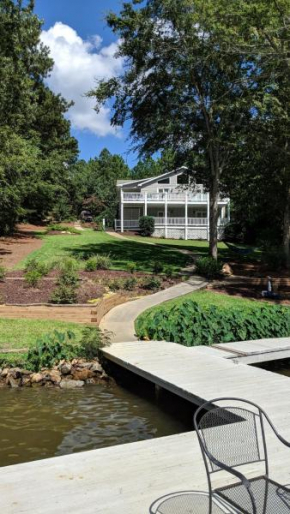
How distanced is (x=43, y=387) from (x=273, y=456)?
4290 millimetres

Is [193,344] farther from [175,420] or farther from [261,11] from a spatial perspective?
[261,11]

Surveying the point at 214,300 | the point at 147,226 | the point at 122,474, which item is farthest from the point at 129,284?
the point at 147,226

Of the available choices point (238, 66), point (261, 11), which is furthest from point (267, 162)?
point (261, 11)

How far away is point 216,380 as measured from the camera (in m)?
6.79

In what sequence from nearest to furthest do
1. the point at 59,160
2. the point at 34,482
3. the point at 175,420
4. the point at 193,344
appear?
the point at 34,482
the point at 175,420
the point at 193,344
the point at 59,160

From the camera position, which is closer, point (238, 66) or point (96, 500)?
point (96, 500)

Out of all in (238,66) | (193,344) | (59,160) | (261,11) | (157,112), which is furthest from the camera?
(59,160)

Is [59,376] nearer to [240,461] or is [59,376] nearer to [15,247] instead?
[240,461]

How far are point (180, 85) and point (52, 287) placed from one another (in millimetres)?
12008

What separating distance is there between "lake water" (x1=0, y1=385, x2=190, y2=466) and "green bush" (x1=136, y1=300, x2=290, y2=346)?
2104 millimetres

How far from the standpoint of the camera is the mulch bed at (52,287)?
42.2ft

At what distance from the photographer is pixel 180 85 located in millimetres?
21062

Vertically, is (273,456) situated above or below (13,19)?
below

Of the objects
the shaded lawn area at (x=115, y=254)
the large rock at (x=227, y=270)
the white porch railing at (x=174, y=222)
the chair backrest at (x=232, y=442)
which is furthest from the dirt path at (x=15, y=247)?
the chair backrest at (x=232, y=442)
